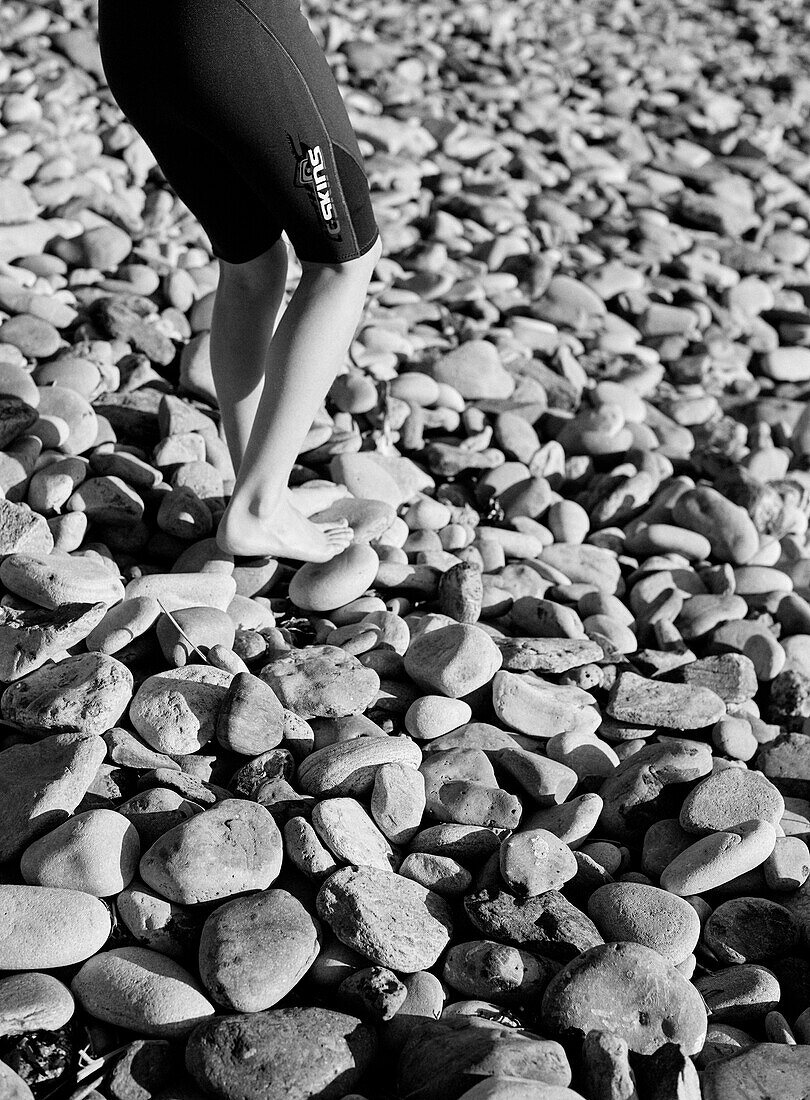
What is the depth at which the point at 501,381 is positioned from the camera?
2801 mm

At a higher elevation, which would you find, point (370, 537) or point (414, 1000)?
point (414, 1000)

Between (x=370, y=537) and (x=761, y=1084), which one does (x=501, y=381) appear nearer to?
(x=370, y=537)

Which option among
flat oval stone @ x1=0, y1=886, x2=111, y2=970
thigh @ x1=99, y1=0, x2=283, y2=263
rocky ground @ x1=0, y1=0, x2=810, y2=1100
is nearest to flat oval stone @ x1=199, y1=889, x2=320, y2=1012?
rocky ground @ x1=0, y1=0, x2=810, y2=1100

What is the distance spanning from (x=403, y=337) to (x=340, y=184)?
130 centimetres

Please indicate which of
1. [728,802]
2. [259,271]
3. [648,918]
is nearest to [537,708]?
[728,802]

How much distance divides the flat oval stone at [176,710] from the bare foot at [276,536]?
12.3 inches

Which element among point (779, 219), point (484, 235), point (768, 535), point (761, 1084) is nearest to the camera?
point (761, 1084)

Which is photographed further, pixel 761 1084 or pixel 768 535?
pixel 768 535

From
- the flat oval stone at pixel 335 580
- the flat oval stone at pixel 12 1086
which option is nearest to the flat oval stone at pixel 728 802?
the flat oval stone at pixel 335 580

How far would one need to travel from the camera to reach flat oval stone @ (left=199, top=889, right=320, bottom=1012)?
1.25 metres

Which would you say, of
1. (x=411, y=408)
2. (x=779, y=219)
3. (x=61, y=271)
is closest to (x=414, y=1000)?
(x=411, y=408)

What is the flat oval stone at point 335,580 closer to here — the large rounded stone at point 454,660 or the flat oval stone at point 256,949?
the large rounded stone at point 454,660

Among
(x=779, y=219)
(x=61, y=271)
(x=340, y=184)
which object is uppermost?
(x=340, y=184)

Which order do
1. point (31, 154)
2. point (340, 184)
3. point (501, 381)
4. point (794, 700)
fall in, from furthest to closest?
point (31, 154), point (501, 381), point (794, 700), point (340, 184)
